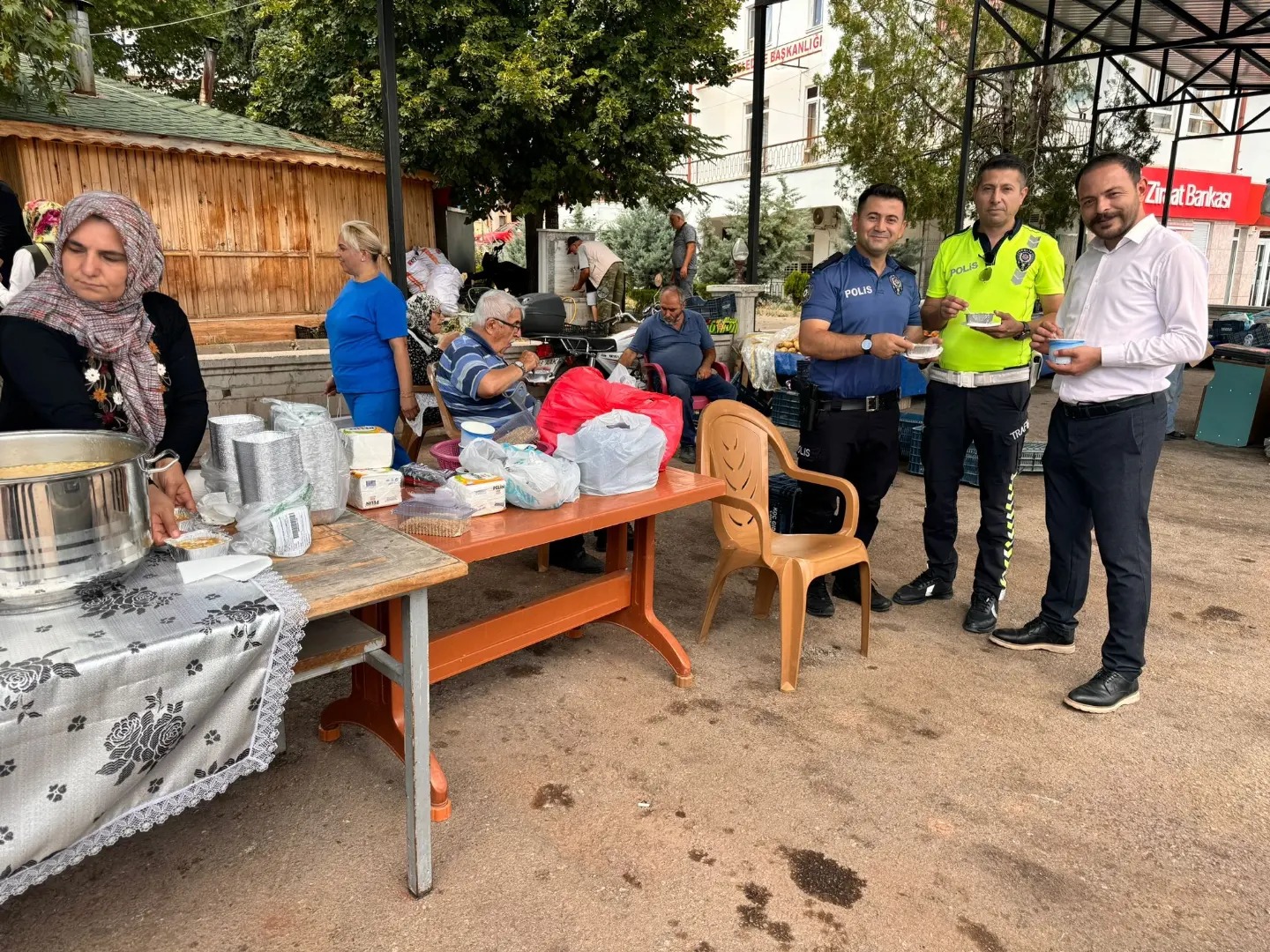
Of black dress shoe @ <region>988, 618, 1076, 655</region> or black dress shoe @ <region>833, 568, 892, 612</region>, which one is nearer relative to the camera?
black dress shoe @ <region>988, 618, 1076, 655</region>

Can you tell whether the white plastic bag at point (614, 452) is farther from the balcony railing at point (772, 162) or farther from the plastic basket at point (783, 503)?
the balcony railing at point (772, 162)

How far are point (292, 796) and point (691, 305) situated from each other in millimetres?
6968

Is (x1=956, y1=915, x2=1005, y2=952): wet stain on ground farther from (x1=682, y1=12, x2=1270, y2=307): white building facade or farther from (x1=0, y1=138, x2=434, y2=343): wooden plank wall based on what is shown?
(x1=682, y1=12, x2=1270, y2=307): white building facade

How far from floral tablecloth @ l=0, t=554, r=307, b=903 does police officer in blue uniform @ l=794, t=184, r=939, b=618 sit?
250cm

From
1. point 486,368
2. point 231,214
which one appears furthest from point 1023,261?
point 231,214

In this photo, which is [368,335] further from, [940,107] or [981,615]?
[940,107]

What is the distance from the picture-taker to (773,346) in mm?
7609

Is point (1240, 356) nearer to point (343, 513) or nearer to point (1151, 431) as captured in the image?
point (1151, 431)

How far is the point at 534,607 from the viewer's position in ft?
9.73

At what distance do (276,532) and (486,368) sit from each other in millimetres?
1659

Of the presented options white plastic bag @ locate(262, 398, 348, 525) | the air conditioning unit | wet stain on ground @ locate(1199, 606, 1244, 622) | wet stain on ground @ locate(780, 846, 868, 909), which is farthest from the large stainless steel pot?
the air conditioning unit

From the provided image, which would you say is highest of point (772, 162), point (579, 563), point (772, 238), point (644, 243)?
point (772, 162)

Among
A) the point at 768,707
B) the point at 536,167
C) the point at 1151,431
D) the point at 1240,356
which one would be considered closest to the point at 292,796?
the point at 768,707

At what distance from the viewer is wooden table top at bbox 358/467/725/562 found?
229cm
